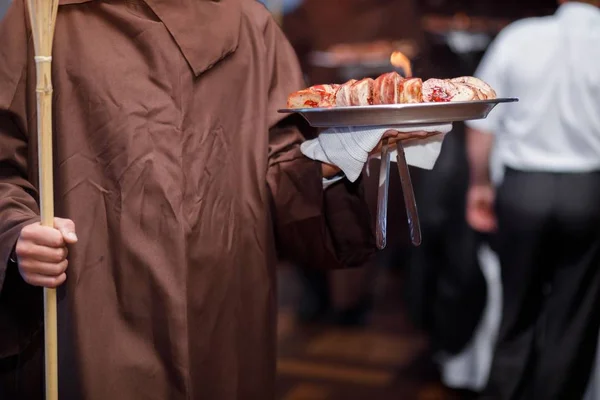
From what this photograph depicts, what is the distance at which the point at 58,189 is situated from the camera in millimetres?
1338

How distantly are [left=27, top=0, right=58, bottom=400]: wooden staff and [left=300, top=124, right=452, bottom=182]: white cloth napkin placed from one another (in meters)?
0.44

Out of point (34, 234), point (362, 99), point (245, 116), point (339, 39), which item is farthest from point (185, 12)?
point (339, 39)

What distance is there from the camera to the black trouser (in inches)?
98.0

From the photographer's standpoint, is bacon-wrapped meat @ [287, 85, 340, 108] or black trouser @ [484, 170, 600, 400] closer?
bacon-wrapped meat @ [287, 85, 340, 108]

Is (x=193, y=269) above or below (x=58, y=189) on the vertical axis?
below

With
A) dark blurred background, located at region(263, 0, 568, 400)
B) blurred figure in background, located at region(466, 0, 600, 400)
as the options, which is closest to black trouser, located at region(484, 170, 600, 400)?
blurred figure in background, located at region(466, 0, 600, 400)

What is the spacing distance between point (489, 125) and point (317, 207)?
1.37m

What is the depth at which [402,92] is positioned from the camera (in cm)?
129

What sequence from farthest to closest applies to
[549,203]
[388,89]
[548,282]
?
[548,282] < [549,203] < [388,89]

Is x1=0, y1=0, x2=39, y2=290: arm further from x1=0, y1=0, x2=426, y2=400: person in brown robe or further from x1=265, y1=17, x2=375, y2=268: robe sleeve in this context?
x1=265, y1=17, x2=375, y2=268: robe sleeve

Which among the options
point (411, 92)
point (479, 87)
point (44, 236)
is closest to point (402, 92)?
point (411, 92)

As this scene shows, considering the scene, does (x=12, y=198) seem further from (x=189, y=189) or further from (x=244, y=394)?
(x=244, y=394)

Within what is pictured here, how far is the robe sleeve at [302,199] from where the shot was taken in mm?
1466

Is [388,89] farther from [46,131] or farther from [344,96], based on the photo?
[46,131]
